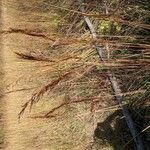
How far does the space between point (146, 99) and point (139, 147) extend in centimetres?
40

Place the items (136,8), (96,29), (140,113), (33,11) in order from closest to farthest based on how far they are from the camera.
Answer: (140,113) < (136,8) < (96,29) < (33,11)

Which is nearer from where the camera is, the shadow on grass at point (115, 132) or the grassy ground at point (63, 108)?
the shadow on grass at point (115, 132)

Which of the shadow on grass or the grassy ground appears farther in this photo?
the grassy ground

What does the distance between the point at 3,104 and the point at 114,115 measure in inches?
61.4

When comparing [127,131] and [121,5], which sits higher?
[121,5]

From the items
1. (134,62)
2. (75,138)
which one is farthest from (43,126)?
(134,62)

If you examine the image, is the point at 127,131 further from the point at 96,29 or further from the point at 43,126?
the point at 96,29

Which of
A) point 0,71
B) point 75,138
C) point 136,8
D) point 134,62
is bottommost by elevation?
point 75,138

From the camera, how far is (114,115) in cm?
437

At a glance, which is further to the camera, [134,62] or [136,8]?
[136,8]

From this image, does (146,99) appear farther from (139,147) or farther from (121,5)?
(121,5)

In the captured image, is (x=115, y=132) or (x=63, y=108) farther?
(x=63, y=108)

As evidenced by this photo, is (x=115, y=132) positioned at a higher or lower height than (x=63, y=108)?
lower

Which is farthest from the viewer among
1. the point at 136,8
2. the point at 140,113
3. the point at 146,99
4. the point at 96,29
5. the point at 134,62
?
the point at 96,29
